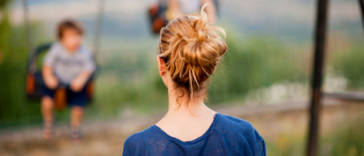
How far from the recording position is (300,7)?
7465mm

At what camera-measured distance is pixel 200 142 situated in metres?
1.06

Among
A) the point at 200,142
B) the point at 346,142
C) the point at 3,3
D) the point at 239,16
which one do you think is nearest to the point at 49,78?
the point at 3,3

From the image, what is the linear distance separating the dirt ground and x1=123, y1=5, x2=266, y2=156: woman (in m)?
3.41

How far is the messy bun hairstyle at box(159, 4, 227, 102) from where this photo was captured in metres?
1.02

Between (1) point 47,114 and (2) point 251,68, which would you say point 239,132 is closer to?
(1) point 47,114

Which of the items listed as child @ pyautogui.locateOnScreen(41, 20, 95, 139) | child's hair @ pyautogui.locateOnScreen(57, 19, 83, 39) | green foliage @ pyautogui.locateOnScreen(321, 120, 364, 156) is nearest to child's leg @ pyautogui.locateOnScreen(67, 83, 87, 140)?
child @ pyautogui.locateOnScreen(41, 20, 95, 139)

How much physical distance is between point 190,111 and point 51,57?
315 centimetres

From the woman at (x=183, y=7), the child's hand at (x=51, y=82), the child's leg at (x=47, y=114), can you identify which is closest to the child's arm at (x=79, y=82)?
the child's hand at (x=51, y=82)

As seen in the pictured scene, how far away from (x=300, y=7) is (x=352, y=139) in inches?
163

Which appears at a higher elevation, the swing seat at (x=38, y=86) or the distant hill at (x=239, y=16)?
the distant hill at (x=239, y=16)

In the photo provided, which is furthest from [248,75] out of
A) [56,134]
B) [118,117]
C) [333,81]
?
[56,134]

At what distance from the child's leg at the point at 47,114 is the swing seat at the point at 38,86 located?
0.10 metres

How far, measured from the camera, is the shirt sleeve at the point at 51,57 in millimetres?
3792

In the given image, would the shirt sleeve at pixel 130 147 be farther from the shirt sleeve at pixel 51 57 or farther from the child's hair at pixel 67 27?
the child's hair at pixel 67 27
